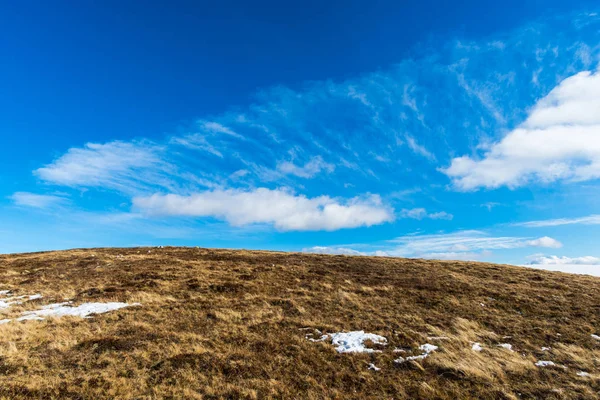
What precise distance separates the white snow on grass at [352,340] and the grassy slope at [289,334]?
551mm

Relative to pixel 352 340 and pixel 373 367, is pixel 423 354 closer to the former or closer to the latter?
pixel 373 367

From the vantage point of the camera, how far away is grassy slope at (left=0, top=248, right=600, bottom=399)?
35.9 feet

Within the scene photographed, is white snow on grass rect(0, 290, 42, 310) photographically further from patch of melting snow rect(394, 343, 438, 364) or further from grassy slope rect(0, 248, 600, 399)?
patch of melting snow rect(394, 343, 438, 364)

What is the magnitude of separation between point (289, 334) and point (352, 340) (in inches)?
126

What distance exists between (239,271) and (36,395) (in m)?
22.0

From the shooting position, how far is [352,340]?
15312 mm

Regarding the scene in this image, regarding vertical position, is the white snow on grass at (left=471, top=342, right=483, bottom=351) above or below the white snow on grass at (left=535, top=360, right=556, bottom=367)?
above

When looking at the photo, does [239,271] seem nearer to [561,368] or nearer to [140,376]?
[140,376]

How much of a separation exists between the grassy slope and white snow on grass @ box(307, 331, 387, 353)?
1.81 feet

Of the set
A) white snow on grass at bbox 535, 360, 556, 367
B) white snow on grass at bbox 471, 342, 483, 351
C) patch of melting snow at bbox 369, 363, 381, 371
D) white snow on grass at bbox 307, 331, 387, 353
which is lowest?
white snow on grass at bbox 535, 360, 556, 367

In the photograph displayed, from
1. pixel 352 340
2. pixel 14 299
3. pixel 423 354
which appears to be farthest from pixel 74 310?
pixel 423 354

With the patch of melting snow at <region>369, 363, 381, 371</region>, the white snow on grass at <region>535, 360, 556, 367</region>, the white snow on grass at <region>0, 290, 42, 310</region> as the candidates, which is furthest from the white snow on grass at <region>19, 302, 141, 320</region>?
the white snow on grass at <region>535, 360, 556, 367</region>

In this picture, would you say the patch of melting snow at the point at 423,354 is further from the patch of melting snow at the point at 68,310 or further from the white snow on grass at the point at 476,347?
the patch of melting snow at the point at 68,310

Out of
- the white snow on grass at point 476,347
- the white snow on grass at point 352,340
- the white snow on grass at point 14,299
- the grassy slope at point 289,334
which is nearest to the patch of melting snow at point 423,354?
the grassy slope at point 289,334
